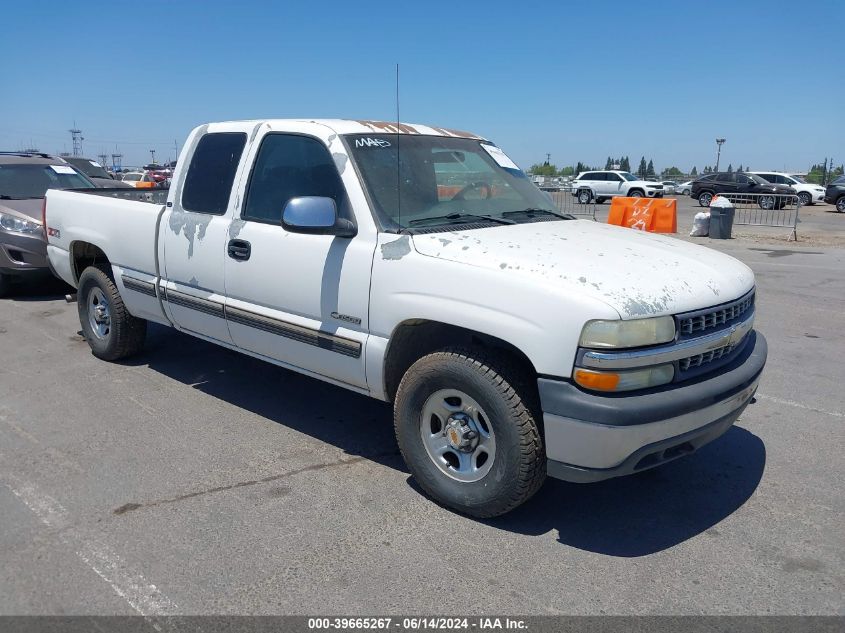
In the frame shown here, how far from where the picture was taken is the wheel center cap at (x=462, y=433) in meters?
3.49

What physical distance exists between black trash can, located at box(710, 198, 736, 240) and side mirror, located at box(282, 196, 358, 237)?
47.6ft

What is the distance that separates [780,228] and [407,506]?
1935cm

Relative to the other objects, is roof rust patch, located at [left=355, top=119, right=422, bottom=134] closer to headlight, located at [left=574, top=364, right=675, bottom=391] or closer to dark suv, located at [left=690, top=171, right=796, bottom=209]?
headlight, located at [left=574, top=364, right=675, bottom=391]

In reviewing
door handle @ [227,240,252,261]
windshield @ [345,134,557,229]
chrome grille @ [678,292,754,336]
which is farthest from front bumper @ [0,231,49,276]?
chrome grille @ [678,292,754,336]

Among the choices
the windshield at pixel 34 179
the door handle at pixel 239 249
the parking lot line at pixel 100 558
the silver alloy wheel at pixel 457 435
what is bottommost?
the parking lot line at pixel 100 558

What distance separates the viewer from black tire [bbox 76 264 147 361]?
5.80 meters

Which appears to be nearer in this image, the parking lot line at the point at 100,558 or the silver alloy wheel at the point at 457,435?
the parking lot line at the point at 100,558

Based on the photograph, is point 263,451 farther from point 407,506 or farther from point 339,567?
point 339,567

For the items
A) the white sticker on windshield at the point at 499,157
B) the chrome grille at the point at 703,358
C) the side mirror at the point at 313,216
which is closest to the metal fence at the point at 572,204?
the white sticker on windshield at the point at 499,157

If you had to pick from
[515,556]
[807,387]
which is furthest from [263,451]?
[807,387]

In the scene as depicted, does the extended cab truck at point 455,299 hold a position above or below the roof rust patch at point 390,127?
below

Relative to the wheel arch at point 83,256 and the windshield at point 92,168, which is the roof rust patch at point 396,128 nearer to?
the wheel arch at point 83,256

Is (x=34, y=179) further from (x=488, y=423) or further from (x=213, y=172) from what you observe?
(x=488, y=423)

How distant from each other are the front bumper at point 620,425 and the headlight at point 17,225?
7833mm
